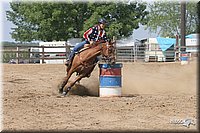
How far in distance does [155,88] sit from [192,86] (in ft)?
4.51

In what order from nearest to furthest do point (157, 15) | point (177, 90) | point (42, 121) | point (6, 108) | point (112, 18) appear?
point (42, 121)
point (6, 108)
point (177, 90)
point (112, 18)
point (157, 15)

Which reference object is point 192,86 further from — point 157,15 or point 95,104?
point 157,15

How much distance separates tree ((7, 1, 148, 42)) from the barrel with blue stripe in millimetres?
26403

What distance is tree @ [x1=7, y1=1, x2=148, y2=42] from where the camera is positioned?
123 feet

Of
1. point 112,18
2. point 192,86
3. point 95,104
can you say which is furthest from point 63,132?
point 112,18

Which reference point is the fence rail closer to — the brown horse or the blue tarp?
the blue tarp

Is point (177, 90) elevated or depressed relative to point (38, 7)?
depressed

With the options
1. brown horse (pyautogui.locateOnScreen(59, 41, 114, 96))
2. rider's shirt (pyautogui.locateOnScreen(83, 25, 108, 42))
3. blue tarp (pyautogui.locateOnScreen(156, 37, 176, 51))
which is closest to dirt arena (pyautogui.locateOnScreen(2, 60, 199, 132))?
brown horse (pyautogui.locateOnScreen(59, 41, 114, 96))

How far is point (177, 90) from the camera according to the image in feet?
43.2

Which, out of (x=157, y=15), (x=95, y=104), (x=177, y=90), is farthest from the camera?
(x=157, y=15)

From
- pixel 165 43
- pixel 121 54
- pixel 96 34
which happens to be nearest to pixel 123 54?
pixel 121 54

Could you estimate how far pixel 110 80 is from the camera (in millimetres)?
10773

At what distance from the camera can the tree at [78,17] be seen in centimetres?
3738

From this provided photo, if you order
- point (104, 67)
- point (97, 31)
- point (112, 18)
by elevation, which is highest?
point (112, 18)
